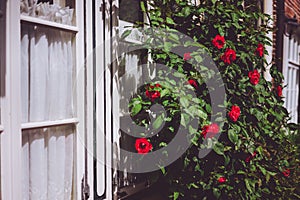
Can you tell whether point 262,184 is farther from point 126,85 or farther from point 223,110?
point 126,85

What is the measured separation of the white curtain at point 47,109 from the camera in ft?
5.87

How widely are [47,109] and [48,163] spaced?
27 cm

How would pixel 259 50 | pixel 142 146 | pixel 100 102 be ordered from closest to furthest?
pixel 100 102 → pixel 142 146 → pixel 259 50

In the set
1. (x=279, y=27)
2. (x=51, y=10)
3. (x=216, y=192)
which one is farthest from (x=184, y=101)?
(x=279, y=27)

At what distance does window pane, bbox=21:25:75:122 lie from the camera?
1.78 metres

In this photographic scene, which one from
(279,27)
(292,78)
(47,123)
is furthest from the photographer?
(292,78)

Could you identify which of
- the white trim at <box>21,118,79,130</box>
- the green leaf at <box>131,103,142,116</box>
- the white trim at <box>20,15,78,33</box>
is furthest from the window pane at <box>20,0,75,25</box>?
the green leaf at <box>131,103,142,116</box>

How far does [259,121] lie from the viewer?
9.79ft

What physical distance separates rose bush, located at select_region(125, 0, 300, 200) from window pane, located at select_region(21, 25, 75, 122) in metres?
0.59

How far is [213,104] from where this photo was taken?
2.78m

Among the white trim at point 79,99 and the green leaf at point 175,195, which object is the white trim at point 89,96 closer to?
the white trim at point 79,99

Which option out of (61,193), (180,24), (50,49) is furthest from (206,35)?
(61,193)

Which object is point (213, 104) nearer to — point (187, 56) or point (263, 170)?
point (187, 56)

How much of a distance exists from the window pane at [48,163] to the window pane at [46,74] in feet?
0.27
